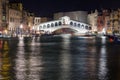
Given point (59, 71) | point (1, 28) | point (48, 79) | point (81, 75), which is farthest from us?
point (1, 28)

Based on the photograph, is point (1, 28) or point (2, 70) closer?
point (2, 70)

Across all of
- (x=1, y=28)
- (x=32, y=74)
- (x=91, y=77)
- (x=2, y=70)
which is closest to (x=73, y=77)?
(x=91, y=77)

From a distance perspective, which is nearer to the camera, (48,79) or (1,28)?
Answer: (48,79)

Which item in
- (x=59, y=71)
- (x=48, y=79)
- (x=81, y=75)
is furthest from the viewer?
(x=59, y=71)

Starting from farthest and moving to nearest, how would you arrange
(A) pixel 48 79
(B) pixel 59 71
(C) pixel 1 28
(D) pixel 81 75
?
1. (C) pixel 1 28
2. (B) pixel 59 71
3. (D) pixel 81 75
4. (A) pixel 48 79

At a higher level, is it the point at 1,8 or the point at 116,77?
the point at 1,8

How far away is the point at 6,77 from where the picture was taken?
74.1 feet

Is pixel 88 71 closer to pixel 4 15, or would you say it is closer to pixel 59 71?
pixel 59 71

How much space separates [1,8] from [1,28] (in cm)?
1075

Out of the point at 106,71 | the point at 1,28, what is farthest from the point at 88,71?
the point at 1,28

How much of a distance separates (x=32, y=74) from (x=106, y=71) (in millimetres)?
4776

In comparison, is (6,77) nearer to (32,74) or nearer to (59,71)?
(32,74)

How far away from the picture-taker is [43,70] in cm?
2628

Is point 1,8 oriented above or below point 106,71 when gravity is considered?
above
